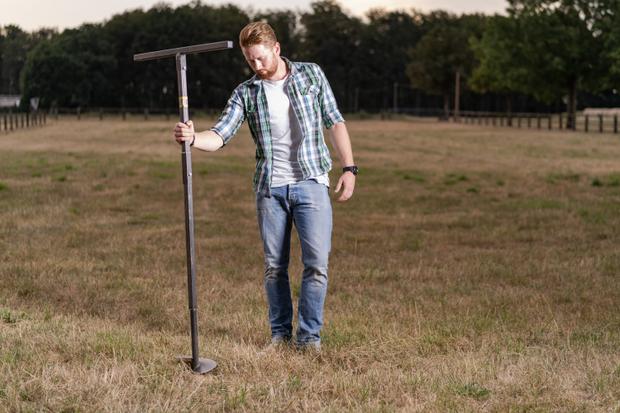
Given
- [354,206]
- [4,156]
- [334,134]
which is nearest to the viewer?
[334,134]

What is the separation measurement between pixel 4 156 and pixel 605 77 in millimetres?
39038

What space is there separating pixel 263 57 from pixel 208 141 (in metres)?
0.57

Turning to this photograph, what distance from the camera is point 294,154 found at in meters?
5.32

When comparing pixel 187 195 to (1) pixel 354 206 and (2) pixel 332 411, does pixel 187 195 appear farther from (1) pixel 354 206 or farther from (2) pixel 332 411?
(1) pixel 354 206

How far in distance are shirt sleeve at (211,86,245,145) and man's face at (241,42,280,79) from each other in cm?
24

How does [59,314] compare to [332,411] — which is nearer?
[332,411]

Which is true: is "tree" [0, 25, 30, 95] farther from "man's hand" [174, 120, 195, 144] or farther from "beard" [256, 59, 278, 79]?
"man's hand" [174, 120, 195, 144]

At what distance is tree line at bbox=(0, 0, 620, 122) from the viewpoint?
186 ft

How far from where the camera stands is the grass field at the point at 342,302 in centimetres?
458

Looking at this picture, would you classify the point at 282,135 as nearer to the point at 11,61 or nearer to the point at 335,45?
the point at 11,61

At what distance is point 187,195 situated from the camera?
490cm

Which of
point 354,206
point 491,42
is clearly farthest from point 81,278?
point 491,42

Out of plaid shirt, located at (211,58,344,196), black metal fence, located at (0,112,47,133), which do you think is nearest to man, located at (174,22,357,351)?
plaid shirt, located at (211,58,344,196)

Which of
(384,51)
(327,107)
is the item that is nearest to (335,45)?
(384,51)
